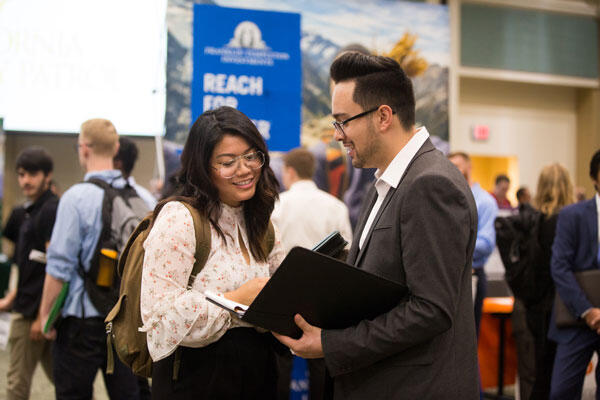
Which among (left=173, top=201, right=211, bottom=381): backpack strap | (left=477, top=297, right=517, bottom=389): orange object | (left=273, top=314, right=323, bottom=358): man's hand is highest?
(left=173, top=201, right=211, bottom=381): backpack strap

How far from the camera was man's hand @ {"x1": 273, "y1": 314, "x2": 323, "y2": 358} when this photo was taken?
1506 millimetres

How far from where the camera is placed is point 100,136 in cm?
304

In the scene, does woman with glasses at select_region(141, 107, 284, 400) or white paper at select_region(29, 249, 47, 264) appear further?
white paper at select_region(29, 249, 47, 264)

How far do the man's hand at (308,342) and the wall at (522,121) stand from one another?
26.0ft

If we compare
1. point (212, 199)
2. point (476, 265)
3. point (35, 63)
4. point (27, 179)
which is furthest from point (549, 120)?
point (212, 199)

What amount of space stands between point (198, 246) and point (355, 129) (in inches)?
22.7

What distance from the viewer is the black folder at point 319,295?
4.53ft

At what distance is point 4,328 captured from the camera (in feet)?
11.0

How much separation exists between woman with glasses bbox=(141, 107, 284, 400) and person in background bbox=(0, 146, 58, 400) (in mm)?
1876

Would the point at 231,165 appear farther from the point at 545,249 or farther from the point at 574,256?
the point at 545,249

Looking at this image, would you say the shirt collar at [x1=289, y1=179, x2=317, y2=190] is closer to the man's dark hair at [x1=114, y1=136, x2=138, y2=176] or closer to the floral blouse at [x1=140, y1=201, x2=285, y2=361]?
the man's dark hair at [x1=114, y1=136, x2=138, y2=176]

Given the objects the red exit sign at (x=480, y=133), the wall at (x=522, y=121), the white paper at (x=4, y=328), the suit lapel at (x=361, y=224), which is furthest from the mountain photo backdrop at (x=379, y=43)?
the suit lapel at (x=361, y=224)

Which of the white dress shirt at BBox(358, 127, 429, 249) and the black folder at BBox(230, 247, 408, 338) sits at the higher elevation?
the white dress shirt at BBox(358, 127, 429, 249)

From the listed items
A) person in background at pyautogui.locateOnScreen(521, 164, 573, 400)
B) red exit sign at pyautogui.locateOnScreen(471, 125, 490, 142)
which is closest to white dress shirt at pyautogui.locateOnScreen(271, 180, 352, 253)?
person in background at pyautogui.locateOnScreen(521, 164, 573, 400)
